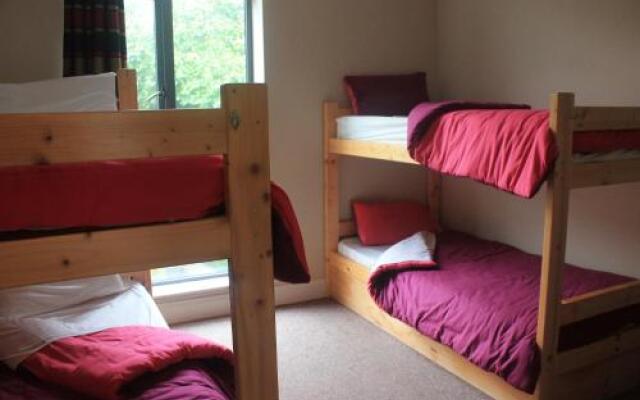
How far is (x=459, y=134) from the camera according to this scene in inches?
86.7

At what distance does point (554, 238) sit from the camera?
Result: 6.22 feet

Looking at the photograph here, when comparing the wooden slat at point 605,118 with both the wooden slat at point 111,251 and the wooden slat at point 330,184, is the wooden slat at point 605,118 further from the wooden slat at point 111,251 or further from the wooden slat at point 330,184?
the wooden slat at point 330,184

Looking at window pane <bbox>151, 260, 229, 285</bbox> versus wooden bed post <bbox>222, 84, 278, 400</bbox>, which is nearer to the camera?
wooden bed post <bbox>222, 84, 278, 400</bbox>

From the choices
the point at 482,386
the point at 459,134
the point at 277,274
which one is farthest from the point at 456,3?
the point at 277,274

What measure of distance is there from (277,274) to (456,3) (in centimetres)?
267

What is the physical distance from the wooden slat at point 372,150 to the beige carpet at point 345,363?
36.5 inches

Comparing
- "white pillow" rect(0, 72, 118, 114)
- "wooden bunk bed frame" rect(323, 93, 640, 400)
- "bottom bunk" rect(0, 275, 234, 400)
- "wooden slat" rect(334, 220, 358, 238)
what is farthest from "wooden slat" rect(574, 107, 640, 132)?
"white pillow" rect(0, 72, 118, 114)

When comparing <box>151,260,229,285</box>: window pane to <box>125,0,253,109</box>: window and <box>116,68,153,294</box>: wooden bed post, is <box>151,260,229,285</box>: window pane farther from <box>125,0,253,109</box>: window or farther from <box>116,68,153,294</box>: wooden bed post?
<box>125,0,253,109</box>: window

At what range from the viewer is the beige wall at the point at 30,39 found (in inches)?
104

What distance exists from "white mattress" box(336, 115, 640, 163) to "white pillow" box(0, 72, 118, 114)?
1281 millimetres

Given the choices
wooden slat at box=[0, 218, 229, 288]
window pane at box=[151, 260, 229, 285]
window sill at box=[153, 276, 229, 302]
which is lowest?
window sill at box=[153, 276, 229, 302]

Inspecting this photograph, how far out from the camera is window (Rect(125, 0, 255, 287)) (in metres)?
3.07

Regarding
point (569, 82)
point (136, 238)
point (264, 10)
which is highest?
point (264, 10)

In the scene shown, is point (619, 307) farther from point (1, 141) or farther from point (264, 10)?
point (264, 10)
